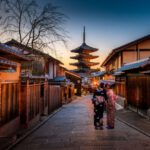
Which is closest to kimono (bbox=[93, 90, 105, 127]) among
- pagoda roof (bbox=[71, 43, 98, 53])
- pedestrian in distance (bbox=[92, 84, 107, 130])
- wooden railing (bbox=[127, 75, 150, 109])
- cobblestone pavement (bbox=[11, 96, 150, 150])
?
pedestrian in distance (bbox=[92, 84, 107, 130])

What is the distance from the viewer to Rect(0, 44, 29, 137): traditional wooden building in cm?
912

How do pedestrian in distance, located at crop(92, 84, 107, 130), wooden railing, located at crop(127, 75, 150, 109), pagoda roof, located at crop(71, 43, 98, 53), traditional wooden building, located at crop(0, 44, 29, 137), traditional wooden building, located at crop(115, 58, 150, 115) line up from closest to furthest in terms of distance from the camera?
traditional wooden building, located at crop(0, 44, 29, 137), pedestrian in distance, located at crop(92, 84, 107, 130), traditional wooden building, located at crop(115, 58, 150, 115), wooden railing, located at crop(127, 75, 150, 109), pagoda roof, located at crop(71, 43, 98, 53)

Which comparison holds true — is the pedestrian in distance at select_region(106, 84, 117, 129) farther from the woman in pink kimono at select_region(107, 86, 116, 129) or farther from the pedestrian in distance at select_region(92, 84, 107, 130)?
the pedestrian in distance at select_region(92, 84, 107, 130)

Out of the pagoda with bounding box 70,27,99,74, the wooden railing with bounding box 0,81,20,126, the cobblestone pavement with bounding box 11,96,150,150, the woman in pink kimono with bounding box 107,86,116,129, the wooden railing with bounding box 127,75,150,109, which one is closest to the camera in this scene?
the cobblestone pavement with bounding box 11,96,150,150

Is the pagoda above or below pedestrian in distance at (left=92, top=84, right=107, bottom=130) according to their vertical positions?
above

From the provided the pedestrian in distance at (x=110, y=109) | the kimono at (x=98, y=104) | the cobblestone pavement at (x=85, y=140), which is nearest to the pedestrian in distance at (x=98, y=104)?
the kimono at (x=98, y=104)

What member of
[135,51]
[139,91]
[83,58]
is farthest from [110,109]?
[83,58]

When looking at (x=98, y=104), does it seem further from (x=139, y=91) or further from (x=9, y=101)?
(x=139, y=91)

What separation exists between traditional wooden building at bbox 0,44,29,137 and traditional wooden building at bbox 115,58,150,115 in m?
6.78

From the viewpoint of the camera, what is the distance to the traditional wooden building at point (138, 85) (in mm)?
15477

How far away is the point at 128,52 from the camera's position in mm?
24844

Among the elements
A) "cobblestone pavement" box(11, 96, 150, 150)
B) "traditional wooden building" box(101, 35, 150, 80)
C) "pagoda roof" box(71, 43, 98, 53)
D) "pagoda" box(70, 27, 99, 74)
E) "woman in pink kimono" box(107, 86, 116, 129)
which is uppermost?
"pagoda roof" box(71, 43, 98, 53)

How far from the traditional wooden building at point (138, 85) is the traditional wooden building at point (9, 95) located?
6782 millimetres

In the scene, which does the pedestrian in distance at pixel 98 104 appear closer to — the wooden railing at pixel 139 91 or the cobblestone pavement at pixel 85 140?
the cobblestone pavement at pixel 85 140
